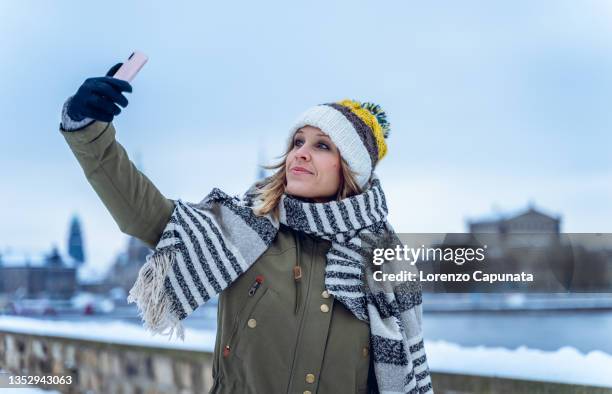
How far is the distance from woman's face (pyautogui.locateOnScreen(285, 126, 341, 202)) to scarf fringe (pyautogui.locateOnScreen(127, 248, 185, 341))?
1.18 ft

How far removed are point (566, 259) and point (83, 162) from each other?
1.82 meters

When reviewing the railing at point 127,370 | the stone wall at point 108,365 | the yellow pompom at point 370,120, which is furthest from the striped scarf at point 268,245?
the stone wall at point 108,365

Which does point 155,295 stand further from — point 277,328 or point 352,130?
point 352,130

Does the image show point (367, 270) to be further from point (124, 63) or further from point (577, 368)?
point (577, 368)

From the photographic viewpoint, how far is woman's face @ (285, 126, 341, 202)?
209 centimetres

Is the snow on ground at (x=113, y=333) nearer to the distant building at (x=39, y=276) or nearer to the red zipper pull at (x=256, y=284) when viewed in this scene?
the red zipper pull at (x=256, y=284)

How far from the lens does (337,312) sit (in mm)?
2047

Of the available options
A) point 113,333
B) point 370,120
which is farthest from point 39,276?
point 370,120

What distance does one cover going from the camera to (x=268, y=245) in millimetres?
2029

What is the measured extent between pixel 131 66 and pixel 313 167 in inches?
21.0

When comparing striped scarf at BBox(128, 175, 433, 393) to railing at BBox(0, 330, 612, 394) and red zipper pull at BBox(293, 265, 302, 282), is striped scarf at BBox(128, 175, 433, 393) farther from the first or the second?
railing at BBox(0, 330, 612, 394)

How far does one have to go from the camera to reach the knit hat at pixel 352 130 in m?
2.12

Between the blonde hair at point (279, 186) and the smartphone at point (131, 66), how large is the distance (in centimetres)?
46

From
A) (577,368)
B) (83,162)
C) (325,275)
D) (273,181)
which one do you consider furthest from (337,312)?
(577,368)
